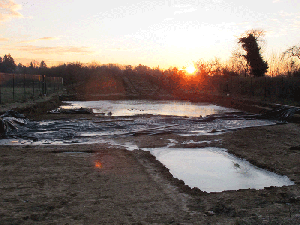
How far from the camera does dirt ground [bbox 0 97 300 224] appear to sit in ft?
12.8

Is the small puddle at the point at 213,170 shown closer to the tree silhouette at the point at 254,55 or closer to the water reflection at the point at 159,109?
the water reflection at the point at 159,109

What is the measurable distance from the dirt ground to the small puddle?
1.04 feet

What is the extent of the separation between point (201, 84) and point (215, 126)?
29.4 metres

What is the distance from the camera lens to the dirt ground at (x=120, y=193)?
390 cm

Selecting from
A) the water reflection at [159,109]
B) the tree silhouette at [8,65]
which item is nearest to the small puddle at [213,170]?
the water reflection at [159,109]

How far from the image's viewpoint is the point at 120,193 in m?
4.80

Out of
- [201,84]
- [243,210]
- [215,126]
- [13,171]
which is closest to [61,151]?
[13,171]

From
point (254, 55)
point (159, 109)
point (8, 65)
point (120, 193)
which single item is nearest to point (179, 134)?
point (120, 193)

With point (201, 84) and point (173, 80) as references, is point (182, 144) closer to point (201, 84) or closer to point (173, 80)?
point (201, 84)

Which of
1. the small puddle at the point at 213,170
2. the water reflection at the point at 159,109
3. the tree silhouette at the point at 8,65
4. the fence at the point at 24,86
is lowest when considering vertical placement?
the small puddle at the point at 213,170

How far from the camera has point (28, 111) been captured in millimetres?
16562

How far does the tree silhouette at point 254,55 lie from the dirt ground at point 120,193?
87.7 ft

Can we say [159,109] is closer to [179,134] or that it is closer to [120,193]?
[179,134]

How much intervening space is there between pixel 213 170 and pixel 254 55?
96.0 feet
